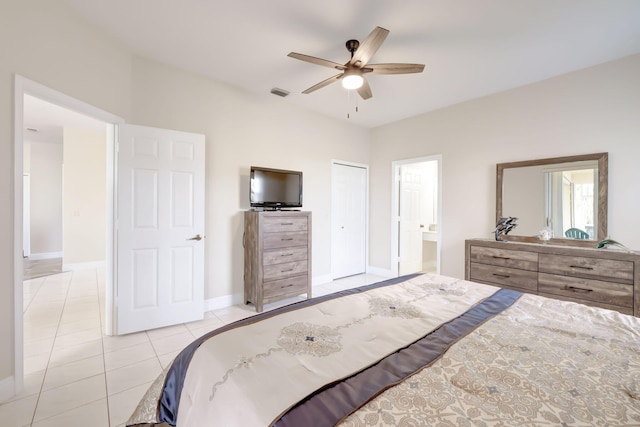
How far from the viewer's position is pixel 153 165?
2.73 metres

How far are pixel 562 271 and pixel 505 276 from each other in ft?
1.72

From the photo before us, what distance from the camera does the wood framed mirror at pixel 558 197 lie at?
2879 millimetres

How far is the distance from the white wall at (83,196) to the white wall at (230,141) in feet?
12.0

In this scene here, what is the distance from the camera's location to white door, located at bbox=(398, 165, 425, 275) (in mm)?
4863

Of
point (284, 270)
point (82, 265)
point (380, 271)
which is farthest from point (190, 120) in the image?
point (82, 265)

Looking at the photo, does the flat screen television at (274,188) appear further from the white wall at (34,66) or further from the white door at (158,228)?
the white wall at (34,66)

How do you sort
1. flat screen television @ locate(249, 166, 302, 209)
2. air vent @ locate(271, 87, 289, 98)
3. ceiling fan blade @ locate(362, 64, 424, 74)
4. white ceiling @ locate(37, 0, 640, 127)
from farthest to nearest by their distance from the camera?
air vent @ locate(271, 87, 289, 98) < flat screen television @ locate(249, 166, 302, 209) < ceiling fan blade @ locate(362, 64, 424, 74) < white ceiling @ locate(37, 0, 640, 127)

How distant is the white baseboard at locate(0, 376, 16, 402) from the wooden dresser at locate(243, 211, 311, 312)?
1942mm

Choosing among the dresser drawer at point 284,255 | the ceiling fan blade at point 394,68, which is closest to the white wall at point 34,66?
the dresser drawer at point 284,255

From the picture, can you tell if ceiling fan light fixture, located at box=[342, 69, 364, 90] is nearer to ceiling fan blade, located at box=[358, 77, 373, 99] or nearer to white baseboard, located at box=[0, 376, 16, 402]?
ceiling fan blade, located at box=[358, 77, 373, 99]

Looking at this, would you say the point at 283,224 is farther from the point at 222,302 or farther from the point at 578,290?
the point at 578,290

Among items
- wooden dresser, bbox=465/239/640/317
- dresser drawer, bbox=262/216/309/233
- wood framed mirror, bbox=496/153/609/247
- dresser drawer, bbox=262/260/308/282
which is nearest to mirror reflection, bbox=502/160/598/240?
wood framed mirror, bbox=496/153/609/247

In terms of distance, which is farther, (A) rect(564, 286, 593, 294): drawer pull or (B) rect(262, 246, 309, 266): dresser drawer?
(B) rect(262, 246, 309, 266): dresser drawer

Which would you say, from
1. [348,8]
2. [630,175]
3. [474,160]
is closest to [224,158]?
[348,8]
